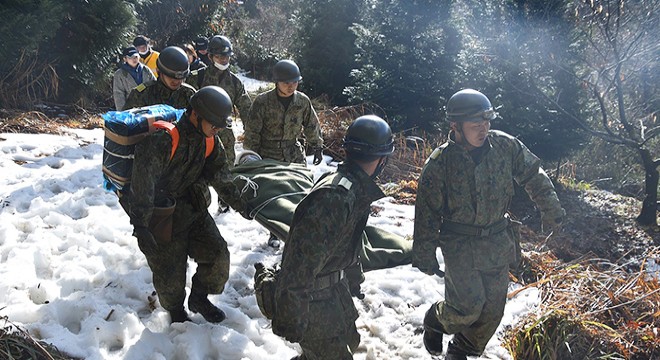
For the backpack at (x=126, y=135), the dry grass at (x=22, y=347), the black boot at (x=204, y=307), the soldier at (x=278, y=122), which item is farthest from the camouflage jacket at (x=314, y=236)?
the soldier at (x=278, y=122)

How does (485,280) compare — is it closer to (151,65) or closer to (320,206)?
(320,206)

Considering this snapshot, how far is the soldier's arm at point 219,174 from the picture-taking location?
392cm

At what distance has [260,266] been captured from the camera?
10.1ft

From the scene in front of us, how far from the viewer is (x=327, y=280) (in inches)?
116

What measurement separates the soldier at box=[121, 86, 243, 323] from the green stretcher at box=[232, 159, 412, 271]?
0.28 m

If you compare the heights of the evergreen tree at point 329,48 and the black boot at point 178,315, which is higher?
the evergreen tree at point 329,48

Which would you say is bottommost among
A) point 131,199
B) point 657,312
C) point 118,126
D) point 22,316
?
point 22,316

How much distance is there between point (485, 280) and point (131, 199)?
97.3 inches

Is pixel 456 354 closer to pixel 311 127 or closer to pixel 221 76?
pixel 311 127

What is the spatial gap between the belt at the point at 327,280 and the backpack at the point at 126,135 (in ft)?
4.53

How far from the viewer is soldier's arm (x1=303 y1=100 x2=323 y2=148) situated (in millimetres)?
6008

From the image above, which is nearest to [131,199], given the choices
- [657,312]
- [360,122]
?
[360,122]

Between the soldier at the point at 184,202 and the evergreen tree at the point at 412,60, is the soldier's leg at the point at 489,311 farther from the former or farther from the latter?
the evergreen tree at the point at 412,60

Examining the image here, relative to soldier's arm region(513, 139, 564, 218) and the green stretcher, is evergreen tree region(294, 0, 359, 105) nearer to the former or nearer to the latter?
the green stretcher
